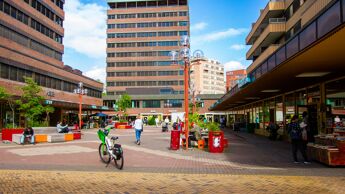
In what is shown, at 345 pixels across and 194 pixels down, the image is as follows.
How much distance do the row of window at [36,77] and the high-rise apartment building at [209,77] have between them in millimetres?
117637

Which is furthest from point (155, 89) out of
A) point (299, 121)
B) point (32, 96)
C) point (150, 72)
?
point (299, 121)

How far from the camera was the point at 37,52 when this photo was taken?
5034cm

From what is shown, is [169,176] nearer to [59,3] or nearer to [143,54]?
[59,3]

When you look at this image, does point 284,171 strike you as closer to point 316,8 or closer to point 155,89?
point 316,8

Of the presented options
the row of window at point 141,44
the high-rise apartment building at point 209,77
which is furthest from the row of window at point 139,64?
the high-rise apartment building at point 209,77

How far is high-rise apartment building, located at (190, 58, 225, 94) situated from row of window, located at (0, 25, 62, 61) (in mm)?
112993

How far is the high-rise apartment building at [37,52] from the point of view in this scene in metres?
35.9

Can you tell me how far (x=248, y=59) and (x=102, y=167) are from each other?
4758 centimetres

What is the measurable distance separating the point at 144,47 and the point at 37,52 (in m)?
55.5

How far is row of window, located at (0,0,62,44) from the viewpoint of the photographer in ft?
137

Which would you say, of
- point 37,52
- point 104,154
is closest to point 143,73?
point 37,52

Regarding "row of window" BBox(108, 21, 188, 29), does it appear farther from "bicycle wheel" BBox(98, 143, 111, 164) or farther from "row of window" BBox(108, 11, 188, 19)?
"bicycle wheel" BBox(98, 143, 111, 164)

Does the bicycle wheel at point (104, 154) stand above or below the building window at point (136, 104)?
below

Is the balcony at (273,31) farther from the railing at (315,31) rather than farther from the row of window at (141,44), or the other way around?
the row of window at (141,44)
